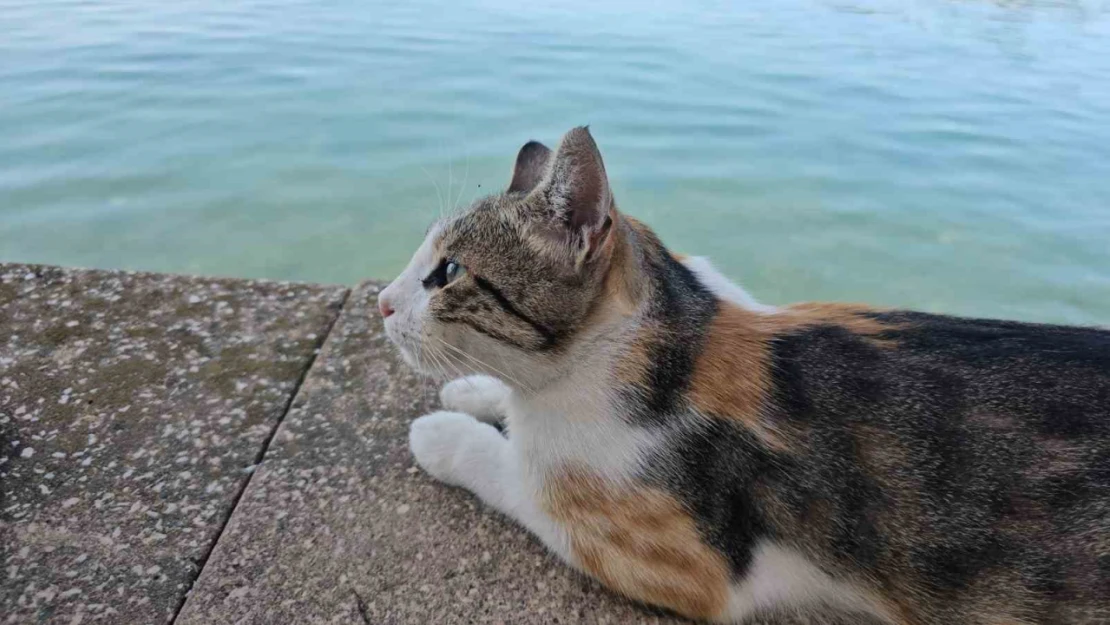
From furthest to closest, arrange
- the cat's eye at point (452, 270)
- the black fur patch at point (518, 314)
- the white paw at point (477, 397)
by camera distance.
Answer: the white paw at point (477, 397)
the cat's eye at point (452, 270)
the black fur patch at point (518, 314)

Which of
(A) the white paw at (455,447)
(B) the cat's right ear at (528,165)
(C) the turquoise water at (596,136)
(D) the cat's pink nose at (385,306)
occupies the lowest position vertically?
(C) the turquoise water at (596,136)

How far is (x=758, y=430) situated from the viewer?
1.91 meters

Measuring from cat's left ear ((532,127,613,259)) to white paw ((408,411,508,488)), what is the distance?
70cm

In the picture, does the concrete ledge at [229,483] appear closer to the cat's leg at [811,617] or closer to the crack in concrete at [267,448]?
the crack in concrete at [267,448]

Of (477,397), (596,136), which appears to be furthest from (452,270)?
(596,136)

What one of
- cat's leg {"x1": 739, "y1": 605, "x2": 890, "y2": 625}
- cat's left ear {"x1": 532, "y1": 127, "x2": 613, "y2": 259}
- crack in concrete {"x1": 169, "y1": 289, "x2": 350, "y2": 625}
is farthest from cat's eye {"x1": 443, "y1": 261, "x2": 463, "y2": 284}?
cat's leg {"x1": 739, "y1": 605, "x2": 890, "y2": 625}

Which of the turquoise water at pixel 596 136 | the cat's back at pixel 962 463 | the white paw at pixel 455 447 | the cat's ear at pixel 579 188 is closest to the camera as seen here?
the cat's back at pixel 962 463

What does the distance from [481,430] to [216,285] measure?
4.83ft

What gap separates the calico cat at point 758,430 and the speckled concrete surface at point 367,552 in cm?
11

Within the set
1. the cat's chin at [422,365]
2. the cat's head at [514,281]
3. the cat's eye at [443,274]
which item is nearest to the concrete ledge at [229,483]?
the cat's chin at [422,365]

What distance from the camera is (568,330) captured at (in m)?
1.99

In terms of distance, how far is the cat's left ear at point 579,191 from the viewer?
1791mm

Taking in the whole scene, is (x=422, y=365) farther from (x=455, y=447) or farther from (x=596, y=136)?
(x=596, y=136)

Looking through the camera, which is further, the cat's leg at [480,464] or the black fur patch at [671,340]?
the cat's leg at [480,464]
